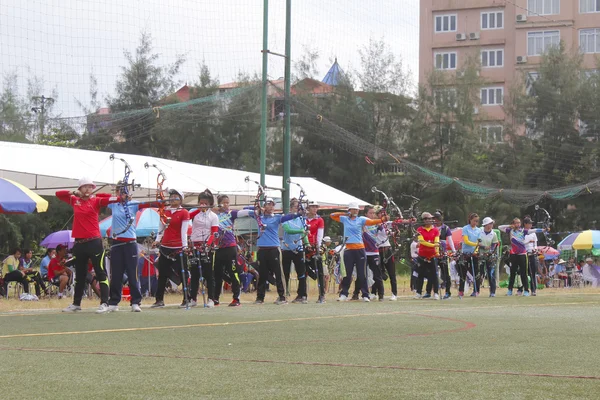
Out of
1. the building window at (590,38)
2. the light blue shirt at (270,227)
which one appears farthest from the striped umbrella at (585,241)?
the building window at (590,38)

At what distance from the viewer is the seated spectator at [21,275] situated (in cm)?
2336

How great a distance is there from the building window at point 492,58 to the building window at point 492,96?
73.3 inches

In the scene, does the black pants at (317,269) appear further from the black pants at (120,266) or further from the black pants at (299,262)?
the black pants at (120,266)

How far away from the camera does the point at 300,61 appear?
183 feet

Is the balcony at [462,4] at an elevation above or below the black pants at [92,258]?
above

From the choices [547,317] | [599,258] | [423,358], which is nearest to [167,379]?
[423,358]

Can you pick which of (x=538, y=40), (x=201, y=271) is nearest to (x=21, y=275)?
(x=201, y=271)

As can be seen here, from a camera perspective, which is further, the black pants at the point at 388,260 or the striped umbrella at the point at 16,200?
the black pants at the point at 388,260

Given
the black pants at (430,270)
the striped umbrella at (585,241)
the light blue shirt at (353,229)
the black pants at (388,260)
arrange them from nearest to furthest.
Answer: the light blue shirt at (353,229), the black pants at (430,270), the black pants at (388,260), the striped umbrella at (585,241)

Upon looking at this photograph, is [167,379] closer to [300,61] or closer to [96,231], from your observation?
[96,231]

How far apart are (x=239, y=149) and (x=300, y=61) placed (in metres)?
6.46

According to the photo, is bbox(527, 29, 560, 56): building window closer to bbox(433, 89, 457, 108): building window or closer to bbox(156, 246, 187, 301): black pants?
bbox(433, 89, 457, 108): building window

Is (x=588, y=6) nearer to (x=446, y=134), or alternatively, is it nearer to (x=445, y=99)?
(x=445, y=99)

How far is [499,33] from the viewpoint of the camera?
71.5 meters
